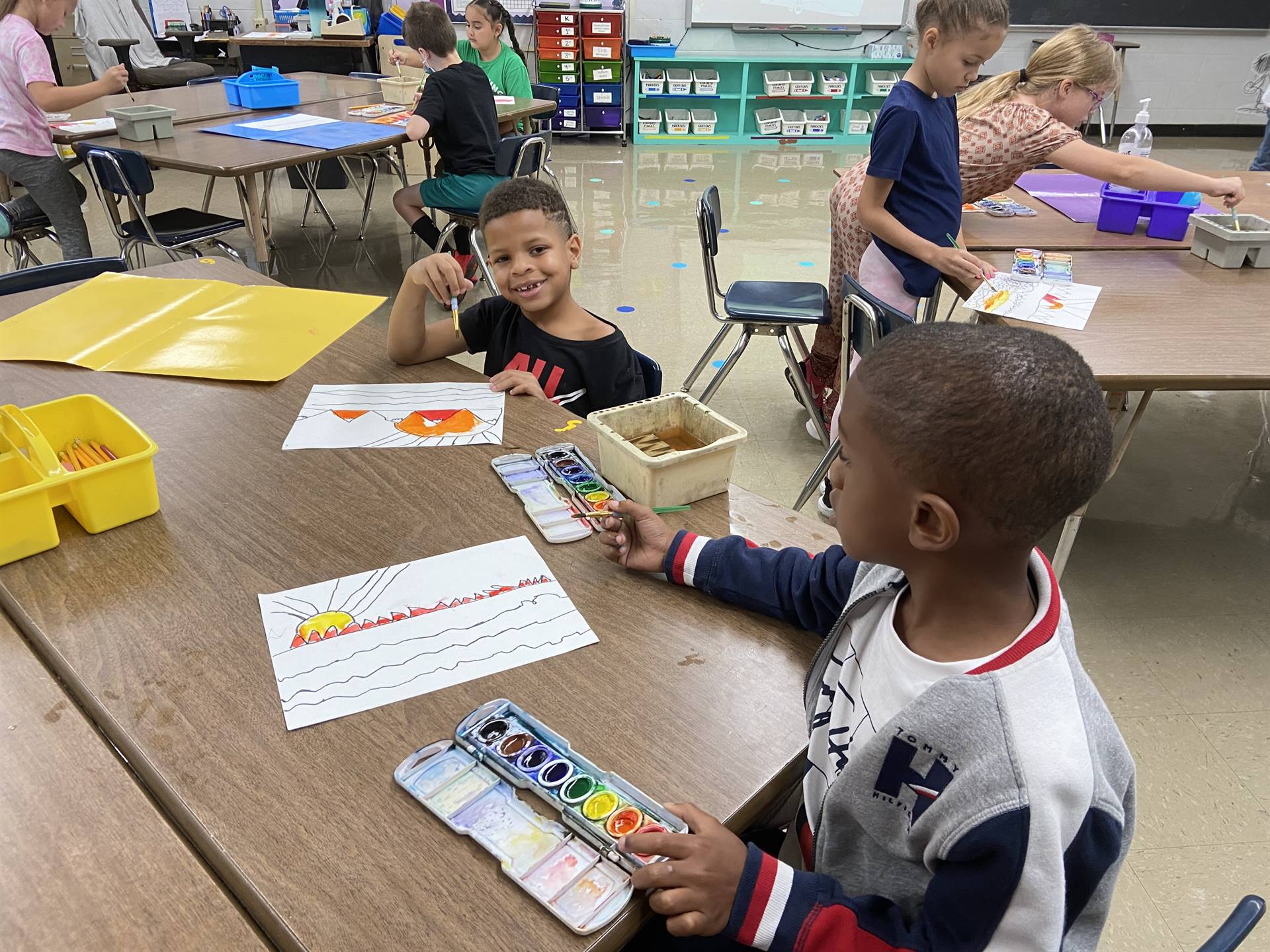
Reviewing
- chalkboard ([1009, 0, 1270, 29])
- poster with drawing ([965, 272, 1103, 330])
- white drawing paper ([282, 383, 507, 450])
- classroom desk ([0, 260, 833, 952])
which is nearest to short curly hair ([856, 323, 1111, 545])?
classroom desk ([0, 260, 833, 952])

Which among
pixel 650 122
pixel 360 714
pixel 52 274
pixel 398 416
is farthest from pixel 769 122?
pixel 360 714

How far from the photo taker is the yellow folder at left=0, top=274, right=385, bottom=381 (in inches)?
54.7

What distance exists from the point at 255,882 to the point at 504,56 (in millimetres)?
4764

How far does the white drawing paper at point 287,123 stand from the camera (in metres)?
3.50

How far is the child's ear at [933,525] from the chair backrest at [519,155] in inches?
122

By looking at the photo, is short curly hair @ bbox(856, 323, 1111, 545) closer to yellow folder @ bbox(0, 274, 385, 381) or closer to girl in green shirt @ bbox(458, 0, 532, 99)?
yellow folder @ bbox(0, 274, 385, 381)

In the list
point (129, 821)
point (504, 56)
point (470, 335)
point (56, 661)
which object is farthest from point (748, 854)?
point (504, 56)

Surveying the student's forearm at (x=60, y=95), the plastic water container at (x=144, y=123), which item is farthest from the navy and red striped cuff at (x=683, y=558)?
the student's forearm at (x=60, y=95)

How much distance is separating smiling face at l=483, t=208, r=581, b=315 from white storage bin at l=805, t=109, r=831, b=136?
631 cm

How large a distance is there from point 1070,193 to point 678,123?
478cm

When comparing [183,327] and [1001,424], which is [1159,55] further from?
[1001,424]

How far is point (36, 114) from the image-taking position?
3.16m

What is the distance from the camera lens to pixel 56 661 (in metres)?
0.81

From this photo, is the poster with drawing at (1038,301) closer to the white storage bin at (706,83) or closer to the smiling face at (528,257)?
the smiling face at (528,257)
